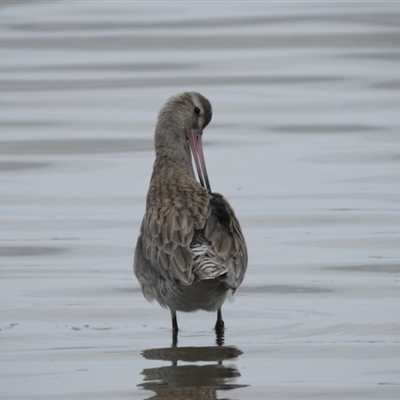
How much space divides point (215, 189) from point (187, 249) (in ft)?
13.7

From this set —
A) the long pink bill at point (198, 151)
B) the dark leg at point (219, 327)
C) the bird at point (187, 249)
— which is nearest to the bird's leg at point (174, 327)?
the bird at point (187, 249)

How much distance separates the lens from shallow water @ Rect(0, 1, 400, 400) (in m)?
8.01

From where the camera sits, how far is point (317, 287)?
391 inches

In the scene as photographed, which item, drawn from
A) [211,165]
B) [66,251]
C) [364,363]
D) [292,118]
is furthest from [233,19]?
[364,363]

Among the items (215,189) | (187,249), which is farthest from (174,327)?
(215,189)

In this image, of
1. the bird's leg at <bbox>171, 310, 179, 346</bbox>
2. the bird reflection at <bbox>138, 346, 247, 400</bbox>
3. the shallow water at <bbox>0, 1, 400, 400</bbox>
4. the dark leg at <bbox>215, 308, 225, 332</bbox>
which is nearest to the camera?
the bird reflection at <bbox>138, 346, 247, 400</bbox>

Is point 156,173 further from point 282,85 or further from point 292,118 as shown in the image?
point 282,85

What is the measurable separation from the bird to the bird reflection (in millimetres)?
337

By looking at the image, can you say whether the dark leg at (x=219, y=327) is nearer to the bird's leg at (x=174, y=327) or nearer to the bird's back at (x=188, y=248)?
the bird's back at (x=188, y=248)

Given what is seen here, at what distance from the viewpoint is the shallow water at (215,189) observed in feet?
26.3

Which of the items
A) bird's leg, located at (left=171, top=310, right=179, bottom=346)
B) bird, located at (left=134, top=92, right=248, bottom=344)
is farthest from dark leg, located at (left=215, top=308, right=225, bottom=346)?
bird's leg, located at (left=171, top=310, right=179, bottom=346)

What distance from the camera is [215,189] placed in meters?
13.0

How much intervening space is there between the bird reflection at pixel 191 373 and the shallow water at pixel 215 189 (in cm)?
2

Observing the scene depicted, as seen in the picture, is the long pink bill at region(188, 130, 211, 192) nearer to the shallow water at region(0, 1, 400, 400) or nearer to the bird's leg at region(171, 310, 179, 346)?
the shallow water at region(0, 1, 400, 400)
